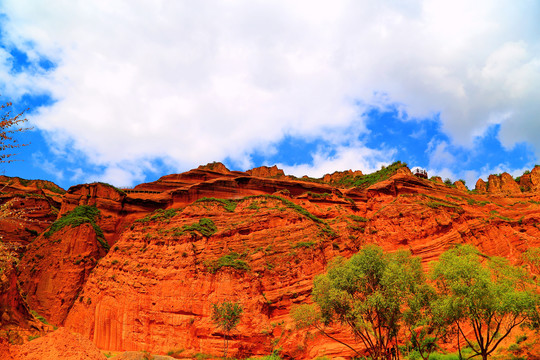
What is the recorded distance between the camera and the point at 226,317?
38.5m

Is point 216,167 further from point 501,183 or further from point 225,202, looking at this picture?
point 501,183

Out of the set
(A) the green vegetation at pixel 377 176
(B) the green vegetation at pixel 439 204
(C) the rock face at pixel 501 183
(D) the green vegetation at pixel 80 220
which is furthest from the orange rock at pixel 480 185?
(D) the green vegetation at pixel 80 220

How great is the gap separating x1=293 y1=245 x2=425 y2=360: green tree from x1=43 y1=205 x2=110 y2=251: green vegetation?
39450 millimetres

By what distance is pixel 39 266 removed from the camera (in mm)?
51250

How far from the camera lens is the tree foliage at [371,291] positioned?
26422 mm

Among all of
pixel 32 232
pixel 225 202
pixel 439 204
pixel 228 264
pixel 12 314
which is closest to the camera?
pixel 12 314

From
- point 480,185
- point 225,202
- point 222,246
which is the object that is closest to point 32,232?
point 225,202

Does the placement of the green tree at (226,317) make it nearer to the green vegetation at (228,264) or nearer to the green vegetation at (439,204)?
the green vegetation at (228,264)

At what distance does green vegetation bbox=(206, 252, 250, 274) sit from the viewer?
4442 centimetres

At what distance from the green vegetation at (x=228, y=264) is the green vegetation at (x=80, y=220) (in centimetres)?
2113

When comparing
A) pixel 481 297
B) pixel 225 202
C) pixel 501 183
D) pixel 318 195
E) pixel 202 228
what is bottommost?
pixel 481 297

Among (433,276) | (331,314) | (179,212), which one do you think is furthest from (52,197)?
(433,276)

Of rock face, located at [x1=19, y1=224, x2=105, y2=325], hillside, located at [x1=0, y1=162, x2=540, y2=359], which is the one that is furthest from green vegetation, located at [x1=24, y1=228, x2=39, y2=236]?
rock face, located at [x1=19, y1=224, x2=105, y2=325]

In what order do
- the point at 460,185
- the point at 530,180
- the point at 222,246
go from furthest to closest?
A: 1. the point at 460,185
2. the point at 530,180
3. the point at 222,246
